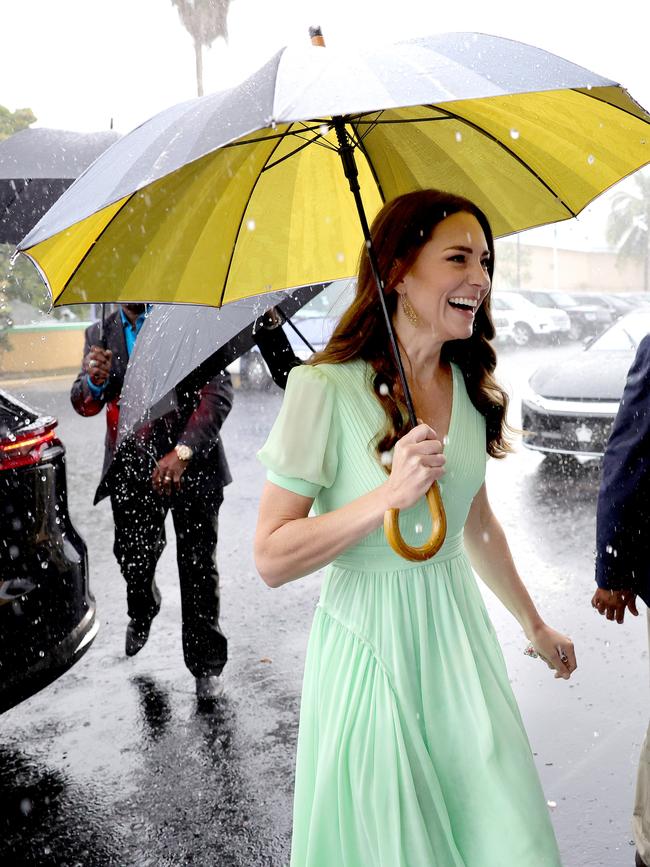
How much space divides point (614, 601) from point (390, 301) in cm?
122

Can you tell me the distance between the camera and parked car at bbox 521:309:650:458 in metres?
8.46

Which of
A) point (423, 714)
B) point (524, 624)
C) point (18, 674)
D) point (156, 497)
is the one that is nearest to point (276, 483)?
point (423, 714)

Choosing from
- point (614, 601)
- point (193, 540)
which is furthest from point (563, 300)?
point (614, 601)

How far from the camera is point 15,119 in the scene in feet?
72.2

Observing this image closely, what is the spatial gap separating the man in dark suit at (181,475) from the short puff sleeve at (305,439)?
2226 millimetres

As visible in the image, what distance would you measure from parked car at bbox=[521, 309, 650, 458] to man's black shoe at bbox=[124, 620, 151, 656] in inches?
187

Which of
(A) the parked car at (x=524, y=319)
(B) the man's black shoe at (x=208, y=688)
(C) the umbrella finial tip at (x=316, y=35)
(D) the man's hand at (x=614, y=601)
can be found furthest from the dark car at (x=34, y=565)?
(A) the parked car at (x=524, y=319)

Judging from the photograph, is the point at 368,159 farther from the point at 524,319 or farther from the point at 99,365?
the point at 524,319

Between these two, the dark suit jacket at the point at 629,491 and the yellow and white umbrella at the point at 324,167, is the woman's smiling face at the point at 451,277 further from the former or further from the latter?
the dark suit jacket at the point at 629,491

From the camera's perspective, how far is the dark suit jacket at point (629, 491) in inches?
105

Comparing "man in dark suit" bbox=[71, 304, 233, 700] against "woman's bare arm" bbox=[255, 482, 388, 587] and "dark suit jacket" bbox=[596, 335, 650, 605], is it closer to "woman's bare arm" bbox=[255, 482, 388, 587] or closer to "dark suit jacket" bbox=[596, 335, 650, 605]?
"dark suit jacket" bbox=[596, 335, 650, 605]

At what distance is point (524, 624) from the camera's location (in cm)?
239

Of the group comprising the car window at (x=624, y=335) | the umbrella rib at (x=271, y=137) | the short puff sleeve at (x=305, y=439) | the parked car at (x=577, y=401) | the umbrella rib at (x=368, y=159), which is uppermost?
the umbrella rib at (x=271, y=137)

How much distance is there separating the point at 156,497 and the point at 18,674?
3.49 ft
